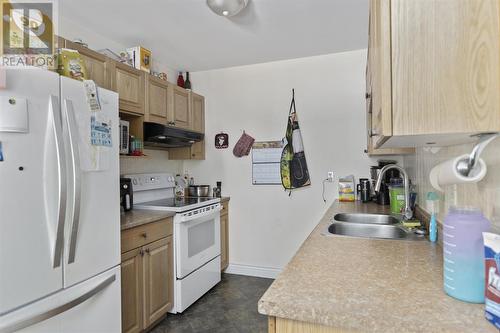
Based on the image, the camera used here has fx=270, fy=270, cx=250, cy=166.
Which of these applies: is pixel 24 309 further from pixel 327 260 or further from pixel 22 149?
pixel 327 260

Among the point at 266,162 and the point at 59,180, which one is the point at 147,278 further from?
the point at 266,162

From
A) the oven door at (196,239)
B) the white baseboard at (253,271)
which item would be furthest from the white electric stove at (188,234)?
the white baseboard at (253,271)

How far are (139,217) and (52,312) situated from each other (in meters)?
0.88

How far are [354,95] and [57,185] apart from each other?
8.91 feet

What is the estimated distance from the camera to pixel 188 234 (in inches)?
96.0

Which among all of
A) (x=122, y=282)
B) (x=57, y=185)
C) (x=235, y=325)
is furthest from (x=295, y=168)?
(x=57, y=185)

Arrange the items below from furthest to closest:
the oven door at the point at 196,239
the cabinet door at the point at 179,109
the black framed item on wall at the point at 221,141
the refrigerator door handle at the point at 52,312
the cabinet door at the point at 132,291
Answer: the black framed item on wall at the point at 221,141
the cabinet door at the point at 179,109
the oven door at the point at 196,239
the cabinet door at the point at 132,291
the refrigerator door handle at the point at 52,312

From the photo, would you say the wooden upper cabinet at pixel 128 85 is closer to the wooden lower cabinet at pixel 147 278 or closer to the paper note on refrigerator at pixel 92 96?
the paper note on refrigerator at pixel 92 96

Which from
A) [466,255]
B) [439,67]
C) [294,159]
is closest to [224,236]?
[294,159]

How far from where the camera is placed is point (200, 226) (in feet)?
8.64

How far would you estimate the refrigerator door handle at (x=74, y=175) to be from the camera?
132 centimetres

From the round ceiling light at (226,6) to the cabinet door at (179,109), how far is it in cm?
110

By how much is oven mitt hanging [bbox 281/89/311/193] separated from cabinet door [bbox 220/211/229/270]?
0.87 m
